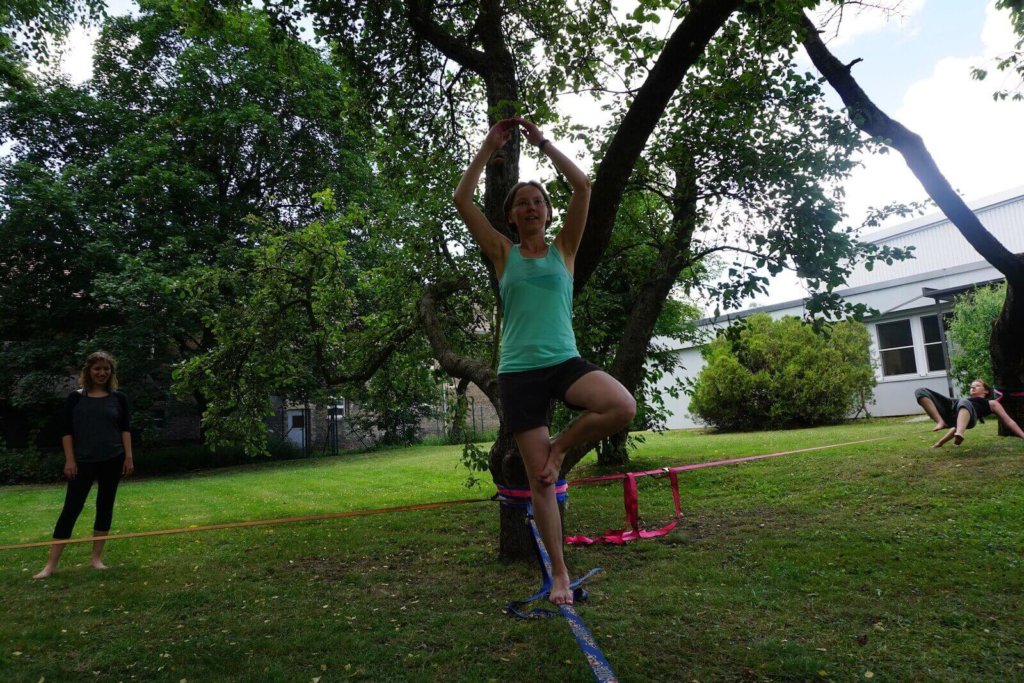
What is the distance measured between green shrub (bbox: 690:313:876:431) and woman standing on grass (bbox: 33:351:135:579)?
15.4 metres

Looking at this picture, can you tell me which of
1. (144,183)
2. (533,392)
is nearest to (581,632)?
(533,392)

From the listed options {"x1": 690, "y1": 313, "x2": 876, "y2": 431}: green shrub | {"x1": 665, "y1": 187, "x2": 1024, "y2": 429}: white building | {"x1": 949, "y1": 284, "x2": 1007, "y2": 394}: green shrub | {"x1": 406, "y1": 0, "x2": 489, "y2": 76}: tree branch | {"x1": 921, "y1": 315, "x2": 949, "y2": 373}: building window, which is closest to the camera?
{"x1": 406, "y1": 0, "x2": 489, "y2": 76}: tree branch

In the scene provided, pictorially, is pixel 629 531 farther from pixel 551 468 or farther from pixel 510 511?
pixel 551 468

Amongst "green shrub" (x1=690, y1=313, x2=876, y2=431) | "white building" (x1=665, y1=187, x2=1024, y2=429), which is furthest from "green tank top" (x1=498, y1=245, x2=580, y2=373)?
"green shrub" (x1=690, y1=313, x2=876, y2=431)

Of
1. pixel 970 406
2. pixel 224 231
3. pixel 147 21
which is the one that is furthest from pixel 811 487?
pixel 147 21

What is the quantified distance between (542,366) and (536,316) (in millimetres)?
251

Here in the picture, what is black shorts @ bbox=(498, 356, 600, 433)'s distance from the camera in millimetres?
3227

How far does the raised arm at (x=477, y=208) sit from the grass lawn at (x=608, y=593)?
7.15 ft

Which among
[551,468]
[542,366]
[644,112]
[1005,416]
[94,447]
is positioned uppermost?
[644,112]

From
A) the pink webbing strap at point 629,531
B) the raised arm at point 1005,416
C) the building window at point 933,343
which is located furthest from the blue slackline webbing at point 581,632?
the building window at point 933,343

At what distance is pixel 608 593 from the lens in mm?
4699

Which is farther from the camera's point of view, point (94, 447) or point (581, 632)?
point (94, 447)

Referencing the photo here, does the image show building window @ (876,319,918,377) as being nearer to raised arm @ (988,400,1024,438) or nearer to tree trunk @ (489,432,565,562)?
raised arm @ (988,400,1024,438)

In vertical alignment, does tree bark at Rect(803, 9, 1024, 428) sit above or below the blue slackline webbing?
above
